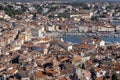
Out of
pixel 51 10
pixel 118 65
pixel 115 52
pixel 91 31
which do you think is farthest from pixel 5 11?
pixel 118 65

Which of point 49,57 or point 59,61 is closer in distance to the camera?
point 59,61

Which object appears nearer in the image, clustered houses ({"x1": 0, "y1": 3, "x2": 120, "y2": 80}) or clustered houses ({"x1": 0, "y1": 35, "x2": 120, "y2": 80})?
clustered houses ({"x1": 0, "y1": 35, "x2": 120, "y2": 80})

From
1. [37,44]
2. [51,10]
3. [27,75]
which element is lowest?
[51,10]

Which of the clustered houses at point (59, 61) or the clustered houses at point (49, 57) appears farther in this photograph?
the clustered houses at point (49, 57)

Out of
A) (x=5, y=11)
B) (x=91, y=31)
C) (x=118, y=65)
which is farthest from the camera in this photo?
(x=5, y=11)

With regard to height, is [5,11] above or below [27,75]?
below

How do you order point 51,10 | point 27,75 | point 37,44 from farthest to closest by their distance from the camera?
point 51,10
point 37,44
point 27,75

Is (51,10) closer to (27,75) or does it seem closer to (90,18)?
(90,18)

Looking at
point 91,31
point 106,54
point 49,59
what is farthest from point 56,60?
point 91,31

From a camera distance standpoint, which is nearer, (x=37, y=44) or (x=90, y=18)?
(x=37, y=44)
